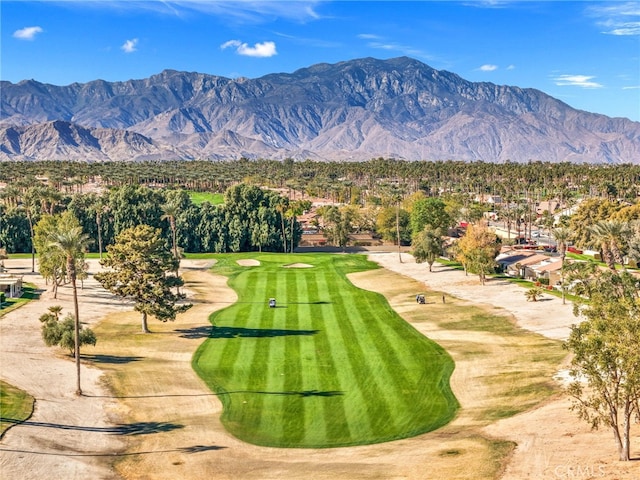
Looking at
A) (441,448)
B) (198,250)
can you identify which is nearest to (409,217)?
(198,250)

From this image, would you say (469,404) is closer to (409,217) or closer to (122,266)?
(122,266)

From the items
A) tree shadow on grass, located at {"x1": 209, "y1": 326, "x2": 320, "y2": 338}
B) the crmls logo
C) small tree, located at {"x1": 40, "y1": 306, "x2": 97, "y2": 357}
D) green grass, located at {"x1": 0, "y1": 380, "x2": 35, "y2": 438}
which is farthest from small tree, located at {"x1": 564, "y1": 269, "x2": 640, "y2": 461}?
small tree, located at {"x1": 40, "y1": 306, "x2": 97, "y2": 357}

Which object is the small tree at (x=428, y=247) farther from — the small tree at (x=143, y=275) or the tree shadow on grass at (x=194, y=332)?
the small tree at (x=143, y=275)

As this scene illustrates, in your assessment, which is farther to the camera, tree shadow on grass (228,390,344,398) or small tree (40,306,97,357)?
small tree (40,306,97,357)

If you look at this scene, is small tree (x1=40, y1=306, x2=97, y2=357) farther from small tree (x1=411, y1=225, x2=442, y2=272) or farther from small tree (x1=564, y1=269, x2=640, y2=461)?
small tree (x1=411, y1=225, x2=442, y2=272)

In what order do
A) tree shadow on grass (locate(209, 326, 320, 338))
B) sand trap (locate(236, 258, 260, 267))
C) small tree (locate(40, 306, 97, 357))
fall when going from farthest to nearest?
sand trap (locate(236, 258, 260, 267))
tree shadow on grass (locate(209, 326, 320, 338))
small tree (locate(40, 306, 97, 357))
